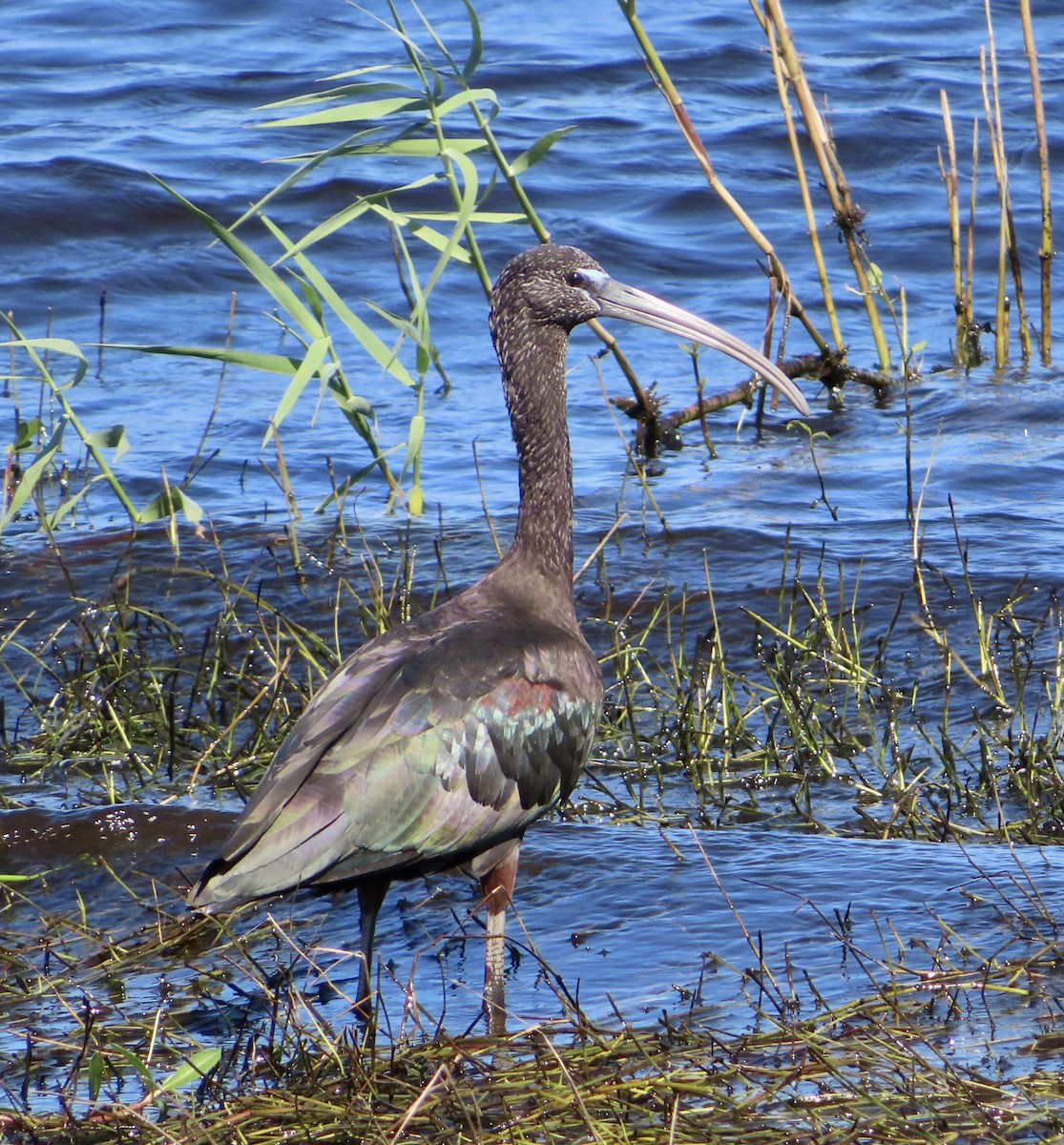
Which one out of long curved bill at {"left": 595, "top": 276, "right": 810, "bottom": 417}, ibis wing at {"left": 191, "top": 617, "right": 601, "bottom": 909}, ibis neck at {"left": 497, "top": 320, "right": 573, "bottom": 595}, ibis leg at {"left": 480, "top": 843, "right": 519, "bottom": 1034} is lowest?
ibis leg at {"left": 480, "top": 843, "right": 519, "bottom": 1034}

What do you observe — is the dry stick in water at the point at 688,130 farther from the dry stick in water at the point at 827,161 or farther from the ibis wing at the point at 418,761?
the ibis wing at the point at 418,761

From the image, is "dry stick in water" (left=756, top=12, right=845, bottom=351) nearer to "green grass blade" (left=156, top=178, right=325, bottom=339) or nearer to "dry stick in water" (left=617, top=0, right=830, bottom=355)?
"dry stick in water" (left=617, top=0, right=830, bottom=355)

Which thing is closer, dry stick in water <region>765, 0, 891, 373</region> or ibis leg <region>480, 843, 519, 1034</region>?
ibis leg <region>480, 843, 519, 1034</region>

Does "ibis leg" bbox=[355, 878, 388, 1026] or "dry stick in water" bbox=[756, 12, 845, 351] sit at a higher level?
"dry stick in water" bbox=[756, 12, 845, 351]

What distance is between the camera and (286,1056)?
362cm

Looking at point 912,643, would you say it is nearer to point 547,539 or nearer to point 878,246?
point 547,539

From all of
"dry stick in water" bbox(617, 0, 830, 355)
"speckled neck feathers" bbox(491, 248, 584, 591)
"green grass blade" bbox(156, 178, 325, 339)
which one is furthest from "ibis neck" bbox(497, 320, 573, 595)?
"dry stick in water" bbox(617, 0, 830, 355)

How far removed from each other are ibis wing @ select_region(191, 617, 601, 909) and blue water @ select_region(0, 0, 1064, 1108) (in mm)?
349

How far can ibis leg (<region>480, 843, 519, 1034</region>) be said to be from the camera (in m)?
3.94

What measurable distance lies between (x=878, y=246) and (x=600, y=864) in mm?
9057

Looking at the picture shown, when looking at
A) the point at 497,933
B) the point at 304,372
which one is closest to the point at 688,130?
the point at 304,372

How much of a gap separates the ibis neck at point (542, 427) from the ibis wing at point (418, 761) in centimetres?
47

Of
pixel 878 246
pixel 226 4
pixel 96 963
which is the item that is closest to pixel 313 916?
pixel 96 963

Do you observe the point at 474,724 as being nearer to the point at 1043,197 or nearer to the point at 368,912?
the point at 368,912
